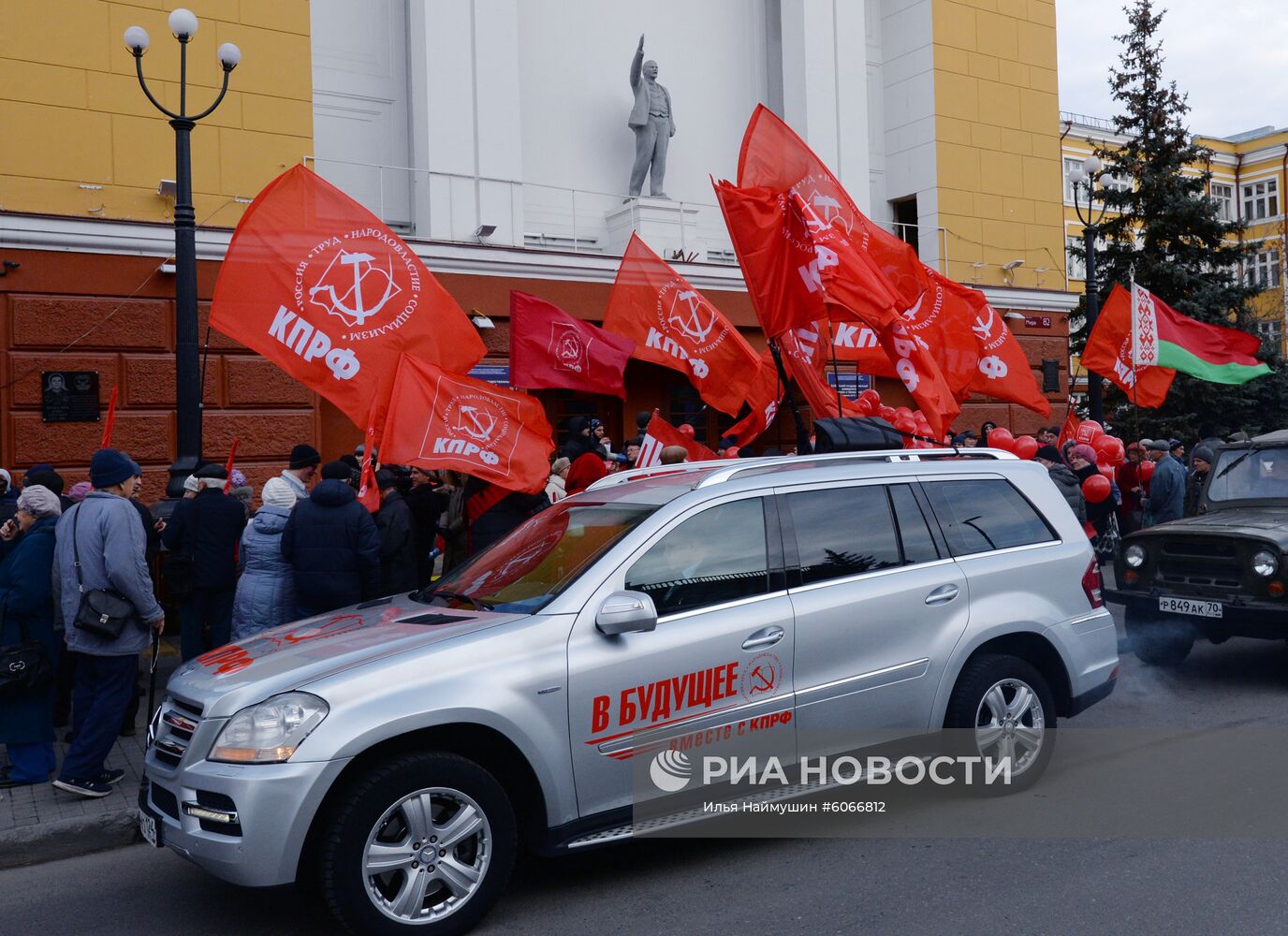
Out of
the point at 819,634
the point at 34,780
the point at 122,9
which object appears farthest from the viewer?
the point at 122,9

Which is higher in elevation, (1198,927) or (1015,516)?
(1015,516)

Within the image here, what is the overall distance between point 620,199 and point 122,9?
7.09m

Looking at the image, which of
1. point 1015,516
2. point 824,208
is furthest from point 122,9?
point 1015,516

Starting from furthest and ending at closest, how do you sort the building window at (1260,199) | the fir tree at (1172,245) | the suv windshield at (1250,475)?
the building window at (1260,199)
the fir tree at (1172,245)
the suv windshield at (1250,475)

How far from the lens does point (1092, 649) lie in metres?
6.10

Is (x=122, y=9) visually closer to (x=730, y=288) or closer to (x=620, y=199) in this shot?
(x=620, y=199)

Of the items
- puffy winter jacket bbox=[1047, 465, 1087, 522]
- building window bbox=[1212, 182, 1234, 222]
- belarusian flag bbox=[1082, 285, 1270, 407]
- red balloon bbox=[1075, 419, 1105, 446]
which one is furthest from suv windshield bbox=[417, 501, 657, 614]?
building window bbox=[1212, 182, 1234, 222]

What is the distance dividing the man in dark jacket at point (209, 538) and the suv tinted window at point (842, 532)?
439 cm

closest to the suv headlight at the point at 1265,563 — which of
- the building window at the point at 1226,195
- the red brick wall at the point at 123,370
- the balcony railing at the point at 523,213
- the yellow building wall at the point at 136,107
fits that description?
the balcony railing at the point at 523,213

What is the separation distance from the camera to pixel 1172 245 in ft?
84.7

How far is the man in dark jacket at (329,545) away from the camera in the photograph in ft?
23.7

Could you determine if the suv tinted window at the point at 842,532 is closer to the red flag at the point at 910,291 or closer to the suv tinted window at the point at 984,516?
the suv tinted window at the point at 984,516

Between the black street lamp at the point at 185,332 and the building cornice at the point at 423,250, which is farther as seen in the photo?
the building cornice at the point at 423,250

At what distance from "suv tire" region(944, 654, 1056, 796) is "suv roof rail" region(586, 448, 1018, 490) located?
1.12 m
